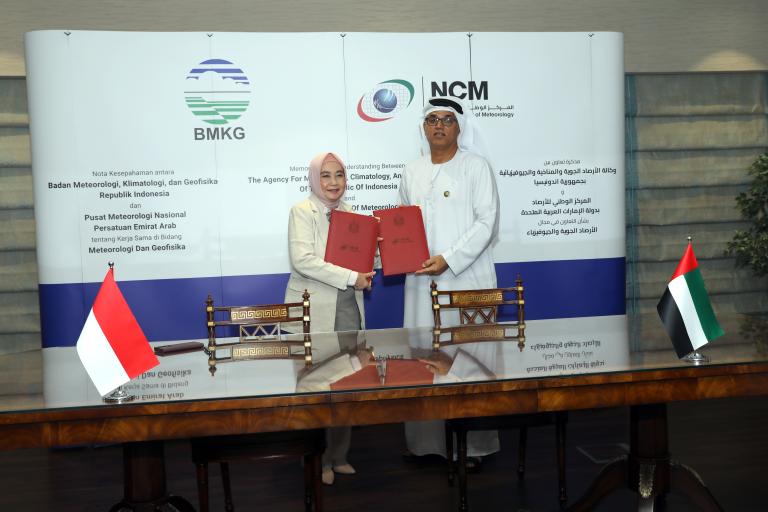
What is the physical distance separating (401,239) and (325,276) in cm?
48

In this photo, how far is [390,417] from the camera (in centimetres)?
229

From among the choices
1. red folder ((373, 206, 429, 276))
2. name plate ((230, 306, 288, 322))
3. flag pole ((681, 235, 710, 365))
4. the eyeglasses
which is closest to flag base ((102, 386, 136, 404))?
name plate ((230, 306, 288, 322))

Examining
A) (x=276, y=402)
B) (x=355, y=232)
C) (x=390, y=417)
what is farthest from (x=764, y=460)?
(x=276, y=402)

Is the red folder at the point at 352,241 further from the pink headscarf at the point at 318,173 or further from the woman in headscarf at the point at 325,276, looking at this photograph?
the pink headscarf at the point at 318,173

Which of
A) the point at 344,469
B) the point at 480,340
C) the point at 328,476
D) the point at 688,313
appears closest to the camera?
the point at 688,313

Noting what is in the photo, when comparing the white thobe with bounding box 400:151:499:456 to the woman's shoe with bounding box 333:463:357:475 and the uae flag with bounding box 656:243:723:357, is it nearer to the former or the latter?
the woman's shoe with bounding box 333:463:357:475

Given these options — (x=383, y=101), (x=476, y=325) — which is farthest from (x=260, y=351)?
(x=383, y=101)

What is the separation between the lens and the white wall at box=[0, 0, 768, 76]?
5445 mm

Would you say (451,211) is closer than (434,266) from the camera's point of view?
No

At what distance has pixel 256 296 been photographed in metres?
4.74

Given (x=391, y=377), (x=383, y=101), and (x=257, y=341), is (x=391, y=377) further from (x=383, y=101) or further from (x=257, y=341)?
(x=383, y=101)

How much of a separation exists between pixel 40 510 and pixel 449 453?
1931 mm

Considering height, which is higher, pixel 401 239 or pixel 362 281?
pixel 401 239

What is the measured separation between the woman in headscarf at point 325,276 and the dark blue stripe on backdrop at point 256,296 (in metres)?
0.70
